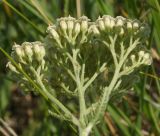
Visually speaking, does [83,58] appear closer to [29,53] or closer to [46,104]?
[29,53]

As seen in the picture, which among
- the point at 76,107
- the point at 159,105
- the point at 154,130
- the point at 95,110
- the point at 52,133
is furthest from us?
the point at 76,107

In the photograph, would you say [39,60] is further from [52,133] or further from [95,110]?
[52,133]

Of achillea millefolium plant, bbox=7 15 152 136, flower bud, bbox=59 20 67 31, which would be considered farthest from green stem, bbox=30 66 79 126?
flower bud, bbox=59 20 67 31

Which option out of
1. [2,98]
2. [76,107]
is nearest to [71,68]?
[76,107]

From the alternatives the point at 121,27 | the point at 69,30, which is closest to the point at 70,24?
the point at 69,30

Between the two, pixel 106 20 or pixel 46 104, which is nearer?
pixel 106 20

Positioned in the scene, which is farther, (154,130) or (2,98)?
(2,98)

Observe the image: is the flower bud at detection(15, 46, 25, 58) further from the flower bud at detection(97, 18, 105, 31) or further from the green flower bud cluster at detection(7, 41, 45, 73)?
the flower bud at detection(97, 18, 105, 31)

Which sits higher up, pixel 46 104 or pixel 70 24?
pixel 70 24
